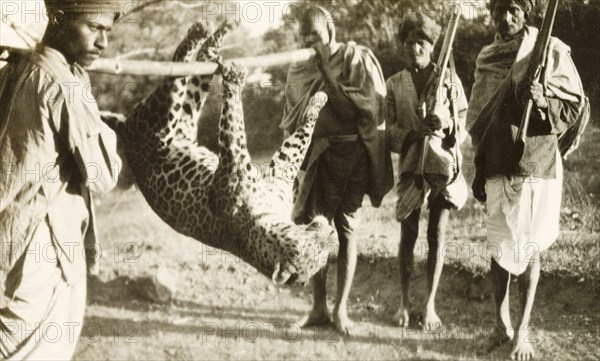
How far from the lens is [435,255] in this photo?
4.35 metres

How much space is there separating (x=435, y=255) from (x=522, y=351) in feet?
2.52

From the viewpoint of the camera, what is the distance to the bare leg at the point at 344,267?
14.6 ft

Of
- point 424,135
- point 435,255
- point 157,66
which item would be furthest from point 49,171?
point 435,255

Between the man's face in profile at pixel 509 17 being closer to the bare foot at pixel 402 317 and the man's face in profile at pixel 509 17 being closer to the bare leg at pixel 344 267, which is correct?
the bare leg at pixel 344 267

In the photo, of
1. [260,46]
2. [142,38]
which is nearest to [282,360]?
[260,46]

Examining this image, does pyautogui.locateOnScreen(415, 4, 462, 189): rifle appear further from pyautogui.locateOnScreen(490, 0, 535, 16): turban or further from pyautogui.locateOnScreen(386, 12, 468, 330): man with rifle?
pyautogui.locateOnScreen(490, 0, 535, 16): turban

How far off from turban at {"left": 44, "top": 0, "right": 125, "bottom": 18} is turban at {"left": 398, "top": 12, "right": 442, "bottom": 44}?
1811 millimetres

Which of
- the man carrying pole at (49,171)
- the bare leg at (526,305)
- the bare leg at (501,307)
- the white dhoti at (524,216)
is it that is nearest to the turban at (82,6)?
the man carrying pole at (49,171)

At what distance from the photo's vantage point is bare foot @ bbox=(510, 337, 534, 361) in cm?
410

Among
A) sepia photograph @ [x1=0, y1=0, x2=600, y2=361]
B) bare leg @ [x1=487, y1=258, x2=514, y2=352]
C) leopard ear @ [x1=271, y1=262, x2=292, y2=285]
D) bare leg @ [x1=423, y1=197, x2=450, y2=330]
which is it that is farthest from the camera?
bare leg @ [x1=423, y1=197, x2=450, y2=330]

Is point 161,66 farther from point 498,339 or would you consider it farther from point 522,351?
point 522,351

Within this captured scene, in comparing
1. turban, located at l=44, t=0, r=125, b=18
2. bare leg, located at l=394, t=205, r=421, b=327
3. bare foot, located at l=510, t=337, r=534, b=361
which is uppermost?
turban, located at l=44, t=0, r=125, b=18

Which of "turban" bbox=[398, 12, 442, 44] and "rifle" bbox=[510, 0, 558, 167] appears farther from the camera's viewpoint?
"turban" bbox=[398, 12, 442, 44]

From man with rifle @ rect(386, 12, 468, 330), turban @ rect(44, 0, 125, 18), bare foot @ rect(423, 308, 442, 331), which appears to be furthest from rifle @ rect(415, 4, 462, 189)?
turban @ rect(44, 0, 125, 18)
